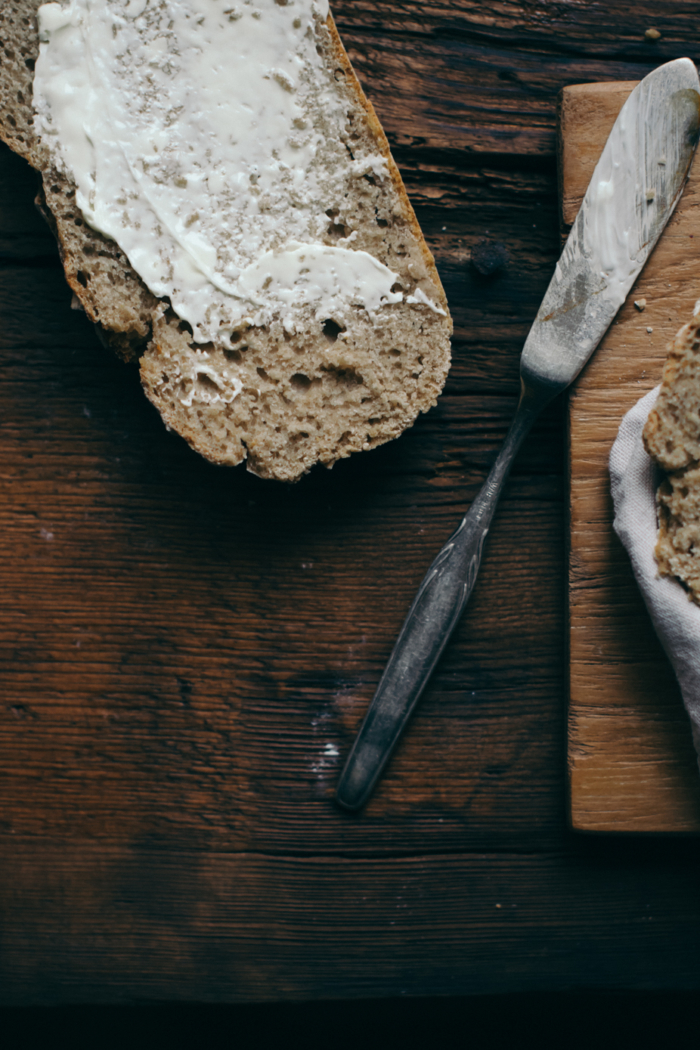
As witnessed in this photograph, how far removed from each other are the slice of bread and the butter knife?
0.27 m

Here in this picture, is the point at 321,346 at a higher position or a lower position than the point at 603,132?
lower

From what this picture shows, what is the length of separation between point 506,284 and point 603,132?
409 millimetres

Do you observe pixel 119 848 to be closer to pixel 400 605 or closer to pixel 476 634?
pixel 400 605

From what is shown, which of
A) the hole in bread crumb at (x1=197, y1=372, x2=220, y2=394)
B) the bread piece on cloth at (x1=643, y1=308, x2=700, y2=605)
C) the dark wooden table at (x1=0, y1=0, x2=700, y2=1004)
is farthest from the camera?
the dark wooden table at (x1=0, y1=0, x2=700, y2=1004)

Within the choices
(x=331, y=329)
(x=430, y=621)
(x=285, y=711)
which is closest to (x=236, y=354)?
(x=331, y=329)

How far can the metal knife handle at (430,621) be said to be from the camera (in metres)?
1.51

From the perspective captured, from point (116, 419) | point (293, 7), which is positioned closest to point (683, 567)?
point (116, 419)

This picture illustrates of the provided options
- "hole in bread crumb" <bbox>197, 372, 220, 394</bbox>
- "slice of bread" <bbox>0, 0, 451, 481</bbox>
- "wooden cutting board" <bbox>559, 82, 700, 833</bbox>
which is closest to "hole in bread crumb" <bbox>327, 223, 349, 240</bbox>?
"slice of bread" <bbox>0, 0, 451, 481</bbox>

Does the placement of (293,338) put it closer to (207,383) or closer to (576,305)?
(207,383)

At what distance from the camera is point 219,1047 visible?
6.70 ft

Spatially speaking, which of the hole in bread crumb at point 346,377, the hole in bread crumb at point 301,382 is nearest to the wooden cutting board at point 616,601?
the hole in bread crumb at point 346,377

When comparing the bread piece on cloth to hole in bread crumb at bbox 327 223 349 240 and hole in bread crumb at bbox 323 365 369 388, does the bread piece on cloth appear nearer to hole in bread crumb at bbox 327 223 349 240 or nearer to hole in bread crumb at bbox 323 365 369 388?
hole in bread crumb at bbox 323 365 369 388

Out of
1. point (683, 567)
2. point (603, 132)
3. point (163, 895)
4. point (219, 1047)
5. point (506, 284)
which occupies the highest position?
point (603, 132)

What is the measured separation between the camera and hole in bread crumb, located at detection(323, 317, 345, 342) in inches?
57.0
